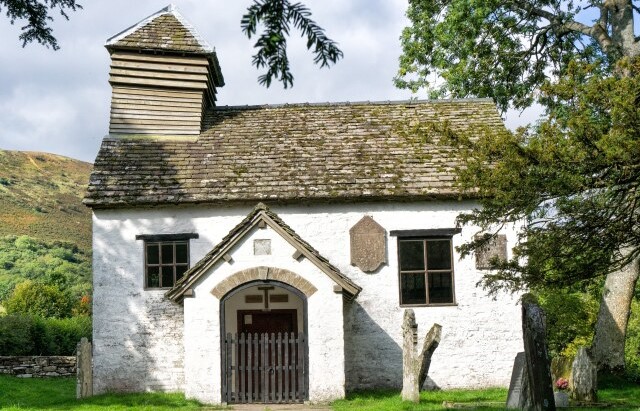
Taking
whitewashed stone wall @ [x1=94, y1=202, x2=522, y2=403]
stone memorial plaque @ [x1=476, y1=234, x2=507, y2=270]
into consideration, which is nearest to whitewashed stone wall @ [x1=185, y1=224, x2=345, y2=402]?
whitewashed stone wall @ [x1=94, y1=202, x2=522, y2=403]

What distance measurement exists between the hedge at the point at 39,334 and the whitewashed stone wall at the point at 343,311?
369 inches

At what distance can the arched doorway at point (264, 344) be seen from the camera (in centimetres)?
1752

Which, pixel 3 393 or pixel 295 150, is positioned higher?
pixel 295 150

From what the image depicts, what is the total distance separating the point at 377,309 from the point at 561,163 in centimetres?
832

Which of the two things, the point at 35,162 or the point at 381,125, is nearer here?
the point at 381,125

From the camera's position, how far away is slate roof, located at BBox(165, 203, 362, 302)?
17.8m

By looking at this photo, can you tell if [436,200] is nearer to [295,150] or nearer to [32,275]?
[295,150]

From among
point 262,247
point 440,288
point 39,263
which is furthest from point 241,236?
point 39,263

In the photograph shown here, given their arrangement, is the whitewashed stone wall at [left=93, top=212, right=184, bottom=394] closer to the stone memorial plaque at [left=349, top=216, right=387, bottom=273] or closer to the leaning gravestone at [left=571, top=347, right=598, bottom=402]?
the stone memorial plaque at [left=349, top=216, right=387, bottom=273]

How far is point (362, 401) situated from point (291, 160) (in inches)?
269

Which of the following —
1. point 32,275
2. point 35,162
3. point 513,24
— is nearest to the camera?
point 513,24

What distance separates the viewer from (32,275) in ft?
185

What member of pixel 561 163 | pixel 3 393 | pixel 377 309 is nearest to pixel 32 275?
pixel 3 393

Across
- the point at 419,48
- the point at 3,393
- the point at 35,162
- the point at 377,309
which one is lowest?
the point at 3,393
